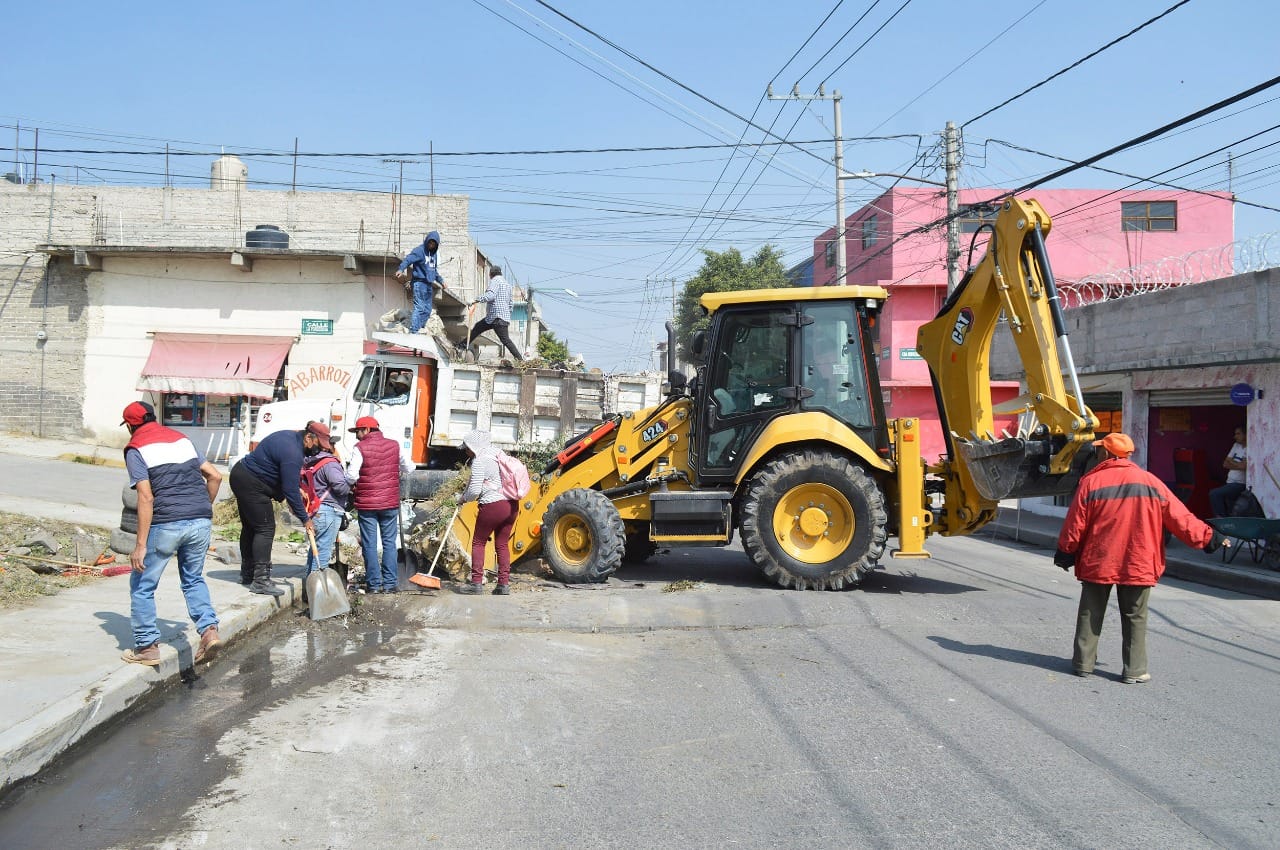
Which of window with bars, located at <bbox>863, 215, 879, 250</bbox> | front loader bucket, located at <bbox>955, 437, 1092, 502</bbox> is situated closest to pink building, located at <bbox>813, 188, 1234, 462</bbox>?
window with bars, located at <bbox>863, 215, 879, 250</bbox>

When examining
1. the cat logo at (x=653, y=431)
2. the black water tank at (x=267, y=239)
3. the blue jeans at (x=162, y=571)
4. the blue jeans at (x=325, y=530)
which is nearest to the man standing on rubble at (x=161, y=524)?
the blue jeans at (x=162, y=571)

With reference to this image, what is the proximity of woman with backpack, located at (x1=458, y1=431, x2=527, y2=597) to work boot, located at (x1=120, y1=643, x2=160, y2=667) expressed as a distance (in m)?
3.57

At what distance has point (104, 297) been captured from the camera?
23344 mm

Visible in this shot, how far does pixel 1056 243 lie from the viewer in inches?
1353

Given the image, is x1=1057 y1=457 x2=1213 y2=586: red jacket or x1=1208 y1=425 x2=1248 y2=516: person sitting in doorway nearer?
x1=1057 y1=457 x2=1213 y2=586: red jacket

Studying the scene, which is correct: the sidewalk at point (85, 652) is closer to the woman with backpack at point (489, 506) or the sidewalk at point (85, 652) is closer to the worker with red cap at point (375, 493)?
the worker with red cap at point (375, 493)

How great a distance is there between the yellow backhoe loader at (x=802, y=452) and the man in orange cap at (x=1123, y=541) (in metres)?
2.45

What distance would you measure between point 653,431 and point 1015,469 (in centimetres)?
370

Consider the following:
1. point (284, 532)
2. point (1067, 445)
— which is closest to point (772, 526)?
point (1067, 445)

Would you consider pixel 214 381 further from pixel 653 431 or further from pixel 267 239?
pixel 653 431

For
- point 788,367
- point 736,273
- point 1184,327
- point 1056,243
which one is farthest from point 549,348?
point 788,367

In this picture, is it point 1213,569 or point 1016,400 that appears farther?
point 1213,569

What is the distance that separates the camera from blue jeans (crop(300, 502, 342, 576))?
9.31 m

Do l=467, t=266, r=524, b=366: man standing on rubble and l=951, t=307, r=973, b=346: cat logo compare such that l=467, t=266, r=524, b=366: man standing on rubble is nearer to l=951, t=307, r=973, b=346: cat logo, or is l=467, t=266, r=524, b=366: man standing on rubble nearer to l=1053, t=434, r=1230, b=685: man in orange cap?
l=951, t=307, r=973, b=346: cat logo
